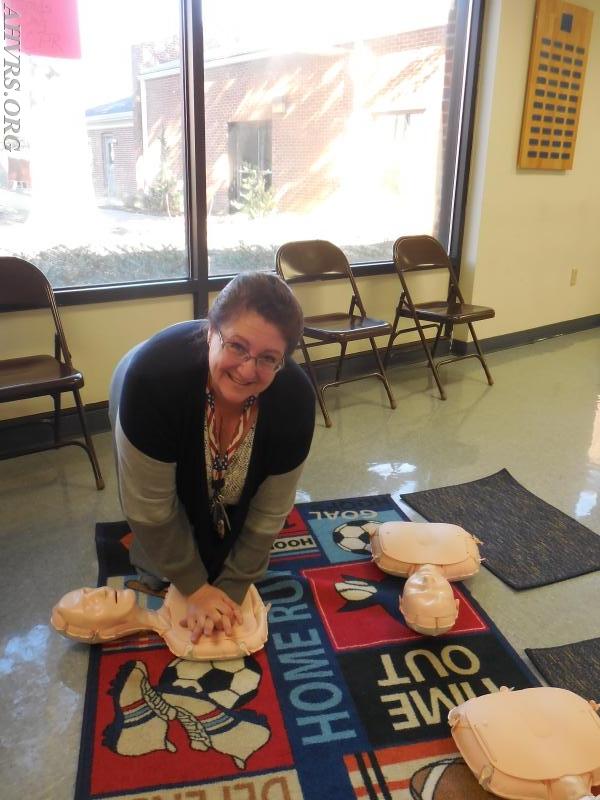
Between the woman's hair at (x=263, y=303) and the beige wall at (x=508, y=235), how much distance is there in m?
1.72

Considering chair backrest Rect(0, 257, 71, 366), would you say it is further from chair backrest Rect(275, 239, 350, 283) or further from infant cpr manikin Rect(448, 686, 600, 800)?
A: infant cpr manikin Rect(448, 686, 600, 800)

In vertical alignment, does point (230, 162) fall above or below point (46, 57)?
below

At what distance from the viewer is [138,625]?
1.61 m

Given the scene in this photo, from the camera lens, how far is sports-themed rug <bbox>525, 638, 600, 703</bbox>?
1.52m

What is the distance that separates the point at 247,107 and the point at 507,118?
1.73m

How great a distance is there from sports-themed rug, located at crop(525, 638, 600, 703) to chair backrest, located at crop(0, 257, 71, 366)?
1.89m

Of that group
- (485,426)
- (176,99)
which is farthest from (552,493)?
(176,99)

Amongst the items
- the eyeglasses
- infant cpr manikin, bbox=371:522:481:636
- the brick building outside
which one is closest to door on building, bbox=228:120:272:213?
the brick building outside

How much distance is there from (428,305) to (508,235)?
0.88m

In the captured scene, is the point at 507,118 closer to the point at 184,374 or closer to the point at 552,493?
the point at 552,493

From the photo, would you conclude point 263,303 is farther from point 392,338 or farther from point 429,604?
point 392,338

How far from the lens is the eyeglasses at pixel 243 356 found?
4.05 ft

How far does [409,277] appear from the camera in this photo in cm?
392

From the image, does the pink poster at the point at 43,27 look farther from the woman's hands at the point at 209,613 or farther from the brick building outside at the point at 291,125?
the woman's hands at the point at 209,613
